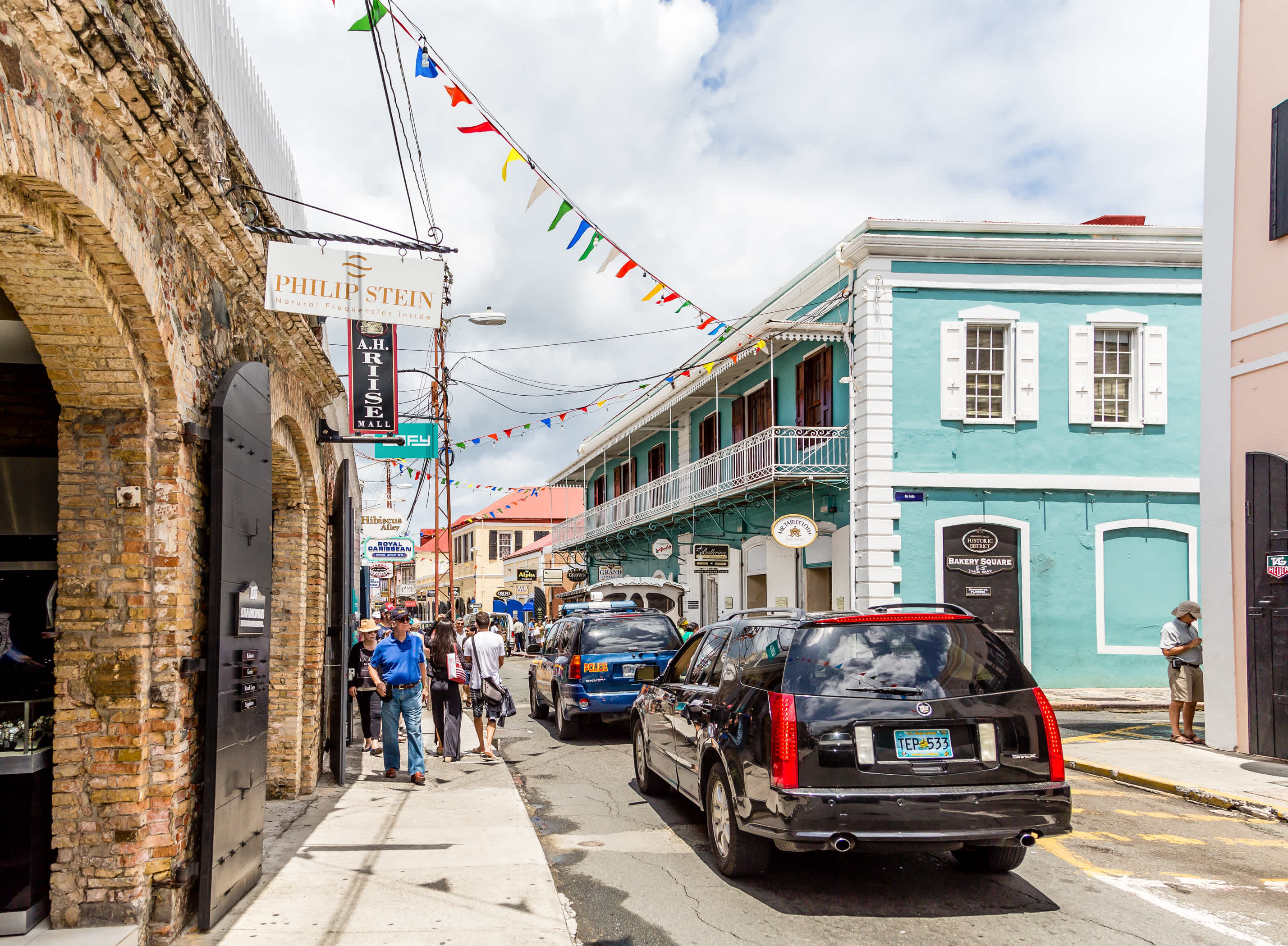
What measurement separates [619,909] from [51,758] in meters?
3.18

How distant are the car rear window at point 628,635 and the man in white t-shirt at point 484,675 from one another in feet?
5.47

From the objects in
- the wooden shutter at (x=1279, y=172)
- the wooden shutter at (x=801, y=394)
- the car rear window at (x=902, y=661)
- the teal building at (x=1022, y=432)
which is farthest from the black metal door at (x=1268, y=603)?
the wooden shutter at (x=801, y=394)

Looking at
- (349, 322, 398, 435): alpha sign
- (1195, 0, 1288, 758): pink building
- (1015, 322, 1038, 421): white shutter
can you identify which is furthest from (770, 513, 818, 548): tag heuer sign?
(349, 322, 398, 435): alpha sign

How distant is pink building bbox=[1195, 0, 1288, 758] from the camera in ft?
36.4

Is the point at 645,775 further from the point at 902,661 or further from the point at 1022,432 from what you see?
the point at 1022,432

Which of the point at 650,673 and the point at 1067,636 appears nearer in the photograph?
the point at 650,673

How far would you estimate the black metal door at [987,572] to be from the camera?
19031mm

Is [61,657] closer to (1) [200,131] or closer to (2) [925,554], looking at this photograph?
(1) [200,131]

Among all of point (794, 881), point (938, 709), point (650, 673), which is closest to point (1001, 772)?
point (938, 709)

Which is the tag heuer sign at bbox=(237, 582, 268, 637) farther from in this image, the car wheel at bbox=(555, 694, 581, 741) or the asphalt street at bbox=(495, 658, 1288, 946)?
the car wheel at bbox=(555, 694, 581, 741)

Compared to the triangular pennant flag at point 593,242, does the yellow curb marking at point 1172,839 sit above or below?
below

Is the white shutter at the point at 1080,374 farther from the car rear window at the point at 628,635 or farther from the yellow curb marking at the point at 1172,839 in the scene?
the yellow curb marking at the point at 1172,839

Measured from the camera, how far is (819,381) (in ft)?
69.7

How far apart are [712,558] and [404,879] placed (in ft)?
49.2
